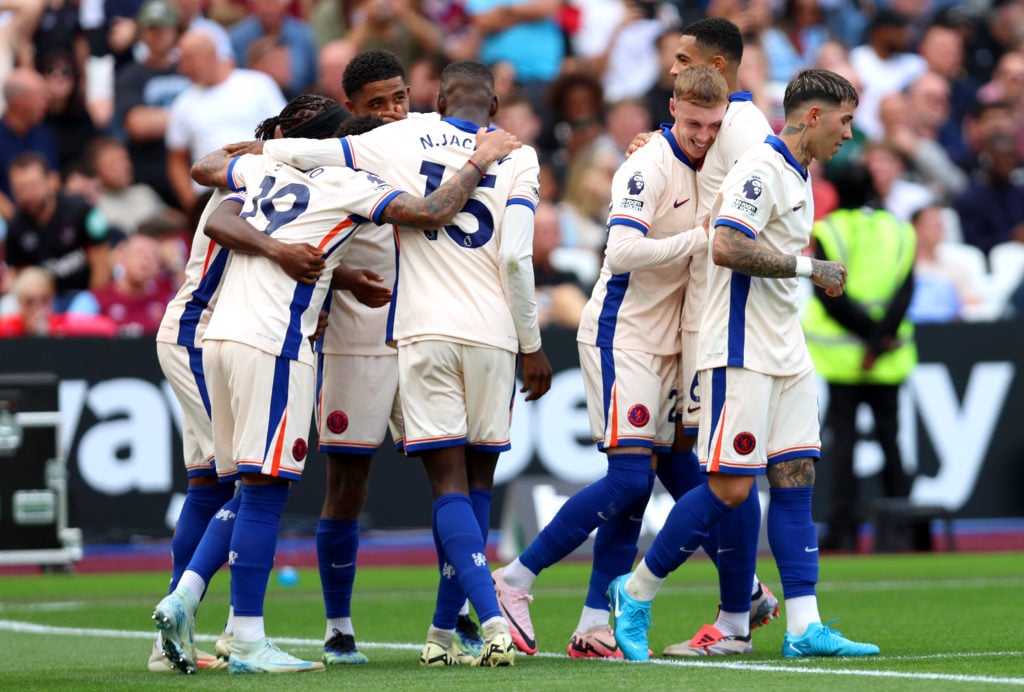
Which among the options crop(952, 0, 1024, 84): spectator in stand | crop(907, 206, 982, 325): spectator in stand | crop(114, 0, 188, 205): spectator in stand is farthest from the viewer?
crop(952, 0, 1024, 84): spectator in stand

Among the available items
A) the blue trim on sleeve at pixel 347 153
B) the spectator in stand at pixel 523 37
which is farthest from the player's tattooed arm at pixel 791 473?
the spectator in stand at pixel 523 37

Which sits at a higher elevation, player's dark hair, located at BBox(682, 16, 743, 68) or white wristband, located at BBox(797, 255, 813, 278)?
player's dark hair, located at BBox(682, 16, 743, 68)

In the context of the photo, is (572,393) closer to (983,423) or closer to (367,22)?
(983,423)

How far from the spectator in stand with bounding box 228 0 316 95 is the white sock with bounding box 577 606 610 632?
1009 cm

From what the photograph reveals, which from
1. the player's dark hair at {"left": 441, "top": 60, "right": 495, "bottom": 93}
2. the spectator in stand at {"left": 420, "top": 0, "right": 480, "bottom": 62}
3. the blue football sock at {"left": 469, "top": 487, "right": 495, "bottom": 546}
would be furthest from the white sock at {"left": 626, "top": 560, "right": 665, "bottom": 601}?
the spectator in stand at {"left": 420, "top": 0, "right": 480, "bottom": 62}

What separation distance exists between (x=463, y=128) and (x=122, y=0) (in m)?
10.4

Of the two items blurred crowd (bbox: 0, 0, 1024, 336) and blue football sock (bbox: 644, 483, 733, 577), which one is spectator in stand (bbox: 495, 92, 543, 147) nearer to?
blurred crowd (bbox: 0, 0, 1024, 336)

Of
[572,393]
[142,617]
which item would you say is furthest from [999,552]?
[142,617]

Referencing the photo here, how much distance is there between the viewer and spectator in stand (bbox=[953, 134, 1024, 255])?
664 inches

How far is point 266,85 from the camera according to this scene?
50.5 ft

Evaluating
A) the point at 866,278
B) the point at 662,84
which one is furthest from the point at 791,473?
the point at 662,84

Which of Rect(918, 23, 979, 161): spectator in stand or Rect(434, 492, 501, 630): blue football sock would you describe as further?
Rect(918, 23, 979, 161): spectator in stand

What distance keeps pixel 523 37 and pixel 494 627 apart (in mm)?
11777

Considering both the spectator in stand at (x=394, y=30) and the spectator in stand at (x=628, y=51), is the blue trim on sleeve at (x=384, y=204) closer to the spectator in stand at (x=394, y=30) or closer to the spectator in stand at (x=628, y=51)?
the spectator in stand at (x=394, y=30)
